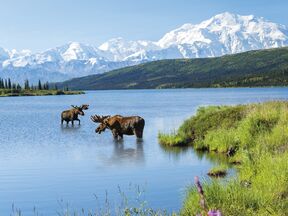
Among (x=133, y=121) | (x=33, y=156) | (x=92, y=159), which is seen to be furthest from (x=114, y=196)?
(x=133, y=121)

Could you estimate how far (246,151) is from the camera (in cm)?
1853

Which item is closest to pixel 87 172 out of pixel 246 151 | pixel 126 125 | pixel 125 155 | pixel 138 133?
pixel 125 155

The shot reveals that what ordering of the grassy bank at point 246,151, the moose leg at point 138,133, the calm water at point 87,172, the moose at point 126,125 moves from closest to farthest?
the grassy bank at point 246,151 < the calm water at point 87,172 < the moose at point 126,125 < the moose leg at point 138,133

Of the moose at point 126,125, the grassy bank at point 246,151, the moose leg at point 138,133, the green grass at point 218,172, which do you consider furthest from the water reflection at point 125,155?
the green grass at point 218,172

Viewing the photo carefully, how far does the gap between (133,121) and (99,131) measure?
177 inches

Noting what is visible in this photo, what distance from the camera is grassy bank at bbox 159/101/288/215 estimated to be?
39.3 feet

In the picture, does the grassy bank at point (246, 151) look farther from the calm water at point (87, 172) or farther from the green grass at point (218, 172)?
the calm water at point (87, 172)

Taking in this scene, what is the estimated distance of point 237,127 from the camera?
27.8 meters

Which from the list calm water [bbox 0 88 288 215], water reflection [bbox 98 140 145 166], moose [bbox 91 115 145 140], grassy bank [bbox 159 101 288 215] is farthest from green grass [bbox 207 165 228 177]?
moose [bbox 91 115 145 140]

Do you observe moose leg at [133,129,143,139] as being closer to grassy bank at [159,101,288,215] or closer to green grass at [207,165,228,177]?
grassy bank at [159,101,288,215]

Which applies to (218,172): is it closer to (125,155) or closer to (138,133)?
(125,155)

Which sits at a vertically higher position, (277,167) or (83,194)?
(277,167)

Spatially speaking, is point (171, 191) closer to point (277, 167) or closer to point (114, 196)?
point (114, 196)

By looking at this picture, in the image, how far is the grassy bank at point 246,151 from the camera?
1198 centimetres
